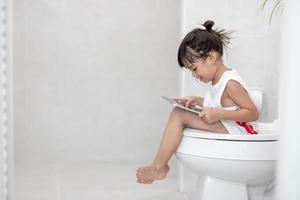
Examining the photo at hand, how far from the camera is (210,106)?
1.86m

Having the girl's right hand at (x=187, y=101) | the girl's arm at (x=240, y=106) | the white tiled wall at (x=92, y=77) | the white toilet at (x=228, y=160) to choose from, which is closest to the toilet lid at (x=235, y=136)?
the white toilet at (x=228, y=160)

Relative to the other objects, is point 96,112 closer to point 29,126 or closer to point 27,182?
point 29,126

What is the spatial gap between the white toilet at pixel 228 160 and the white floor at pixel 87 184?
431 mm

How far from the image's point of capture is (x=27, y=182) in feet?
7.46

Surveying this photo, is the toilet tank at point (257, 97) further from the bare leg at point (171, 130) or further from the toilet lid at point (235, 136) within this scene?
the toilet lid at point (235, 136)

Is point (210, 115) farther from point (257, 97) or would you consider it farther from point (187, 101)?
point (257, 97)

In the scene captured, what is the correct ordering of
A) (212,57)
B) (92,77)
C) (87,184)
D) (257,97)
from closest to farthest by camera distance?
1. (212,57)
2. (257,97)
3. (87,184)
4. (92,77)

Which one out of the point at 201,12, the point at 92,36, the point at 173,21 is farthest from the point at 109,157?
the point at 201,12

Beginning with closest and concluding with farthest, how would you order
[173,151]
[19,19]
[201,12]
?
[173,151] < [201,12] < [19,19]

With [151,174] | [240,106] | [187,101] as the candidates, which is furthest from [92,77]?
[240,106]

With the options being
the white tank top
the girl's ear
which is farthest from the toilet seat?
the girl's ear

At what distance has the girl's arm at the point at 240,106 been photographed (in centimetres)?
168

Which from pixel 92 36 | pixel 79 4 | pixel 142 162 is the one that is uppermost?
pixel 79 4

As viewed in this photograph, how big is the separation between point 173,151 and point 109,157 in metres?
1.13
